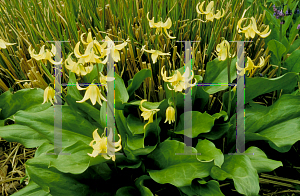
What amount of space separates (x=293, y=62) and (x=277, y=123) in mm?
516

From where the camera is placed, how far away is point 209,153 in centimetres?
117

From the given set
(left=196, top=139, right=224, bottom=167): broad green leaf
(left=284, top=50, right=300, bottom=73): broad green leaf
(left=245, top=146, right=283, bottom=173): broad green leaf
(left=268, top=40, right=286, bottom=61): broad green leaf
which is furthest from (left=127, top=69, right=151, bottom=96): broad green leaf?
(left=284, top=50, right=300, bottom=73): broad green leaf

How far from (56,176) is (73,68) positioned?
0.56 metres

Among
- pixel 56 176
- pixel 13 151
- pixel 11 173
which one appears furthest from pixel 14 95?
pixel 56 176

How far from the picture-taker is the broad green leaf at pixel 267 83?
129cm

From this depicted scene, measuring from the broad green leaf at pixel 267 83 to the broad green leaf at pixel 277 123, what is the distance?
0.07 meters

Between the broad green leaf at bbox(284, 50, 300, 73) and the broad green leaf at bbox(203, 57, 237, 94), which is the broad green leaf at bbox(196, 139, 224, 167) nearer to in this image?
the broad green leaf at bbox(203, 57, 237, 94)

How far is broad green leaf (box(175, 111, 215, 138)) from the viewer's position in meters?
1.21

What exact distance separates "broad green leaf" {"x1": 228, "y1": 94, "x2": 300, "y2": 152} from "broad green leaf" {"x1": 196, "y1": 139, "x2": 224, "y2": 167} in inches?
9.5

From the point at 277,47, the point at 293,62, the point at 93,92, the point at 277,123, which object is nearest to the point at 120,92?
the point at 93,92

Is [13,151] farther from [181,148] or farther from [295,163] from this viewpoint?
[295,163]

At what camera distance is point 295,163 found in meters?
1.54

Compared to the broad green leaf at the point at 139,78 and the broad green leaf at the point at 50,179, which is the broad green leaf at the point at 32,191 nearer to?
the broad green leaf at the point at 50,179

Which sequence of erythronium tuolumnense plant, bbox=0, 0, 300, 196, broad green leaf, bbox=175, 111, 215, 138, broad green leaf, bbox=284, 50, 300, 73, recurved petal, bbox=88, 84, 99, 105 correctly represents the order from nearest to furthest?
1. recurved petal, bbox=88, 84, 99, 105
2. erythronium tuolumnense plant, bbox=0, 0, 300, 196
3. broad green leaf, bbox=175, 111, 215, 138
4. broad green leaf, bbox=284, 50, 300, 73
